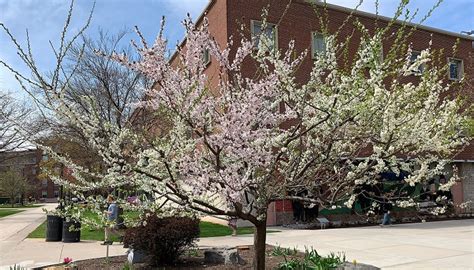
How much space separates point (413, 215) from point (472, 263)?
1473 centimetres

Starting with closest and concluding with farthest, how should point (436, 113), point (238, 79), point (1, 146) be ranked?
point (238, 79) < point (436, 113) < point (1, 146)

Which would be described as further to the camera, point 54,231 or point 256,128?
point 54,231

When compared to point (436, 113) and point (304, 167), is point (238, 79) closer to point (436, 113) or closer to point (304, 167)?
point (304, 167)

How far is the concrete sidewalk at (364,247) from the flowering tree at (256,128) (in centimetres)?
396

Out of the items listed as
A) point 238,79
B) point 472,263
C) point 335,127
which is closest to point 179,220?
point 238,79

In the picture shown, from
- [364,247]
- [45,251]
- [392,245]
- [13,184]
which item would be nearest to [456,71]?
[392,245]

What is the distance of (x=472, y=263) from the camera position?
8.77 metres

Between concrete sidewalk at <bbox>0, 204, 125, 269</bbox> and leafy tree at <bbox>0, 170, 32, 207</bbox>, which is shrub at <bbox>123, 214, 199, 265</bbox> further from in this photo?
leafy tree at <bbox>0, 170, 32, 207</bbox>

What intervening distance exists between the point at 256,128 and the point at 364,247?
752 centimetres

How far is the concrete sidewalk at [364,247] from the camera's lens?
934 centimetres

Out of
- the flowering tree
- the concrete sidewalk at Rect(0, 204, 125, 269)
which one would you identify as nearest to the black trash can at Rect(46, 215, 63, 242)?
the concrete sidewalk at Rect(0, 204, 125, 269)

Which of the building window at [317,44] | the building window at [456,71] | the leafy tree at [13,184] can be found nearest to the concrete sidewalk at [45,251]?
the building window at [317,44]

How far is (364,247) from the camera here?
1172 centimetres

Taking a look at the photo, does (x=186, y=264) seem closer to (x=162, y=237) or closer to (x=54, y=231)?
(x=162, y=237)
